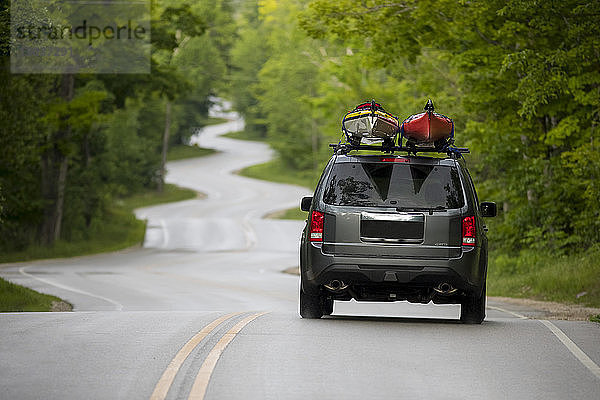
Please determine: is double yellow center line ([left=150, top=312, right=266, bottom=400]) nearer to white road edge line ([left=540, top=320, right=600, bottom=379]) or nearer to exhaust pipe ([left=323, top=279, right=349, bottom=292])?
exhaust pipe ([left=323, top=279, right=349, bottom=292])

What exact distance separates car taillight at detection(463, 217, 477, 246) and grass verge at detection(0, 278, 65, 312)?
441 inches

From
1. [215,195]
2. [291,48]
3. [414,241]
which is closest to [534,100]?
Result: [414,241]

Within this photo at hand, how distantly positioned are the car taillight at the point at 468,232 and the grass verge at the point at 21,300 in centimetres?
1120

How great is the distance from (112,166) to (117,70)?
414 inches

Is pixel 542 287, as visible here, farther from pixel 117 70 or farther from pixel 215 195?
pixel 215 195

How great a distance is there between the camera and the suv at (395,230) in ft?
41.3

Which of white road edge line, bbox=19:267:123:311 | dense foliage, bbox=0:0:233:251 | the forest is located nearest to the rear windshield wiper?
the forest

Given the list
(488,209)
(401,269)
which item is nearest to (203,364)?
(401,269)

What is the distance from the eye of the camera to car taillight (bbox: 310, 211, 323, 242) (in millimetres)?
12820

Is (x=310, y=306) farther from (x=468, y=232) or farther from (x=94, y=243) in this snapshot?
(x=94, y=243)

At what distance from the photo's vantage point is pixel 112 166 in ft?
181

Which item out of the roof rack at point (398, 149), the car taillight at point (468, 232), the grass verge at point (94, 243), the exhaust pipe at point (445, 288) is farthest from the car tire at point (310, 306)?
the grass verge at point (94, 243)

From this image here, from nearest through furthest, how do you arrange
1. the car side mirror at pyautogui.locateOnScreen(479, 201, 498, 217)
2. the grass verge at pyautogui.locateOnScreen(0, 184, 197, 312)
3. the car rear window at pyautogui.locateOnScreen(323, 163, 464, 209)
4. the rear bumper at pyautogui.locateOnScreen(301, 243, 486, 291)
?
1. the rear bumper at pyautogui.locateOnScreen(301, 243, 486, 291)
2. the car rear window at pyautogui.locateOnScreen(323, 163, 464, 209)
3. the car side mirror at pyautogui.locateOnScreen(479, 201, 498, 217)
4. the grass verge at pyautogui.locateOnScreen(0, 184, 197, 312)

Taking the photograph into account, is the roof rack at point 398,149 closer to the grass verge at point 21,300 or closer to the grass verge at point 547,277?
the grass verge at point 547,277
